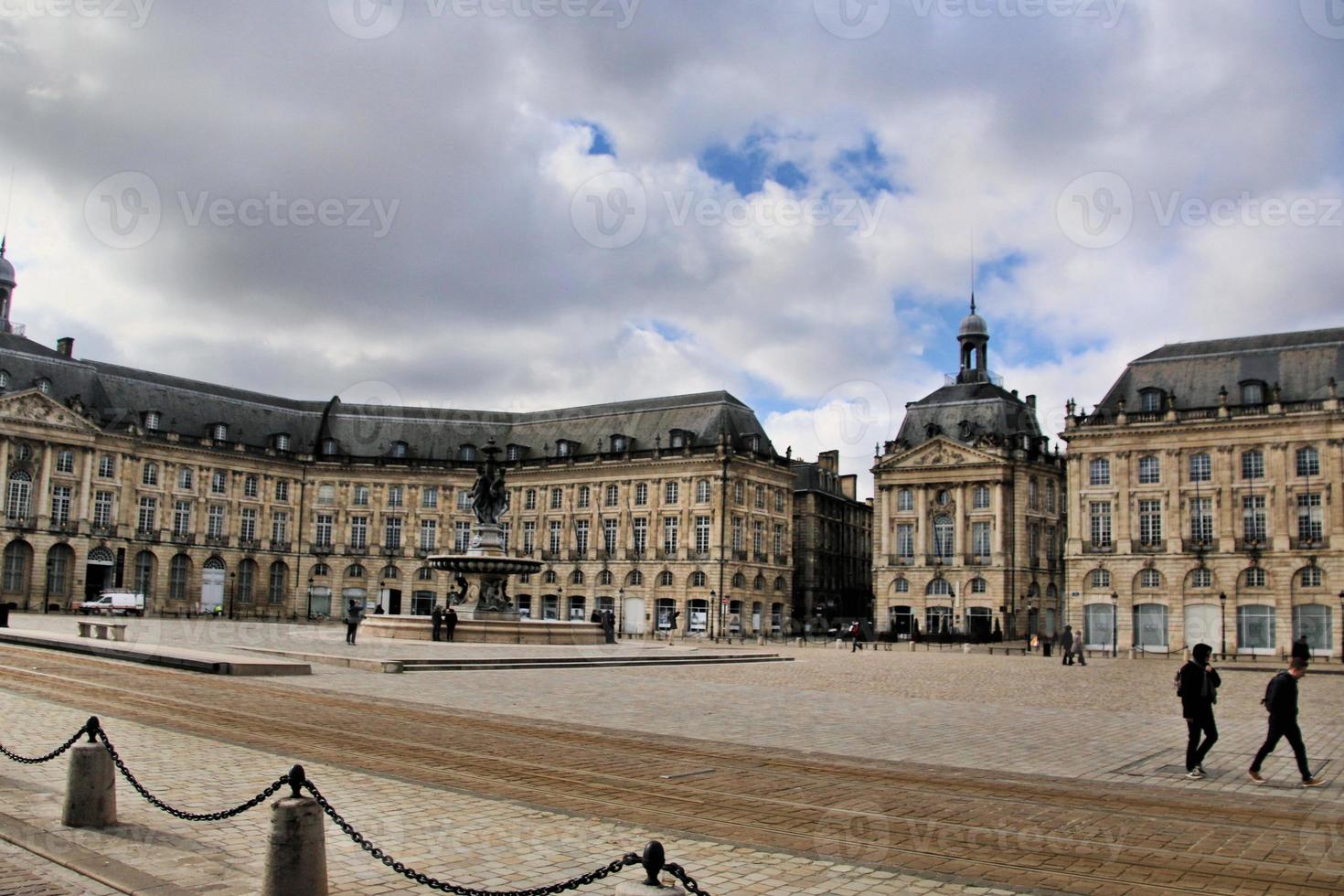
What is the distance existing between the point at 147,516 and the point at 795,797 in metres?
71.2

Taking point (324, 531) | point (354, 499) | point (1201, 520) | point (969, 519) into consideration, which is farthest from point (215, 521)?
point (1201, 520)

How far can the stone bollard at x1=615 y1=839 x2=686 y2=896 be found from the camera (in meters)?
5.59

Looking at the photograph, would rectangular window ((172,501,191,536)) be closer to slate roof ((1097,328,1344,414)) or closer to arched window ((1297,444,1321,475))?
slate roof ((1097,328,1344,414))

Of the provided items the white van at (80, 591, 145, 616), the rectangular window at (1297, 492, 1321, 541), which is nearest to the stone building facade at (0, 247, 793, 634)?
the white van at (80, 591, 145, 616)

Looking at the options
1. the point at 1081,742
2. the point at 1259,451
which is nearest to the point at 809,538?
the point at 1259,451

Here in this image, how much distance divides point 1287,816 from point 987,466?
63.0 metres

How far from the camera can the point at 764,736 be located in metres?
16.2

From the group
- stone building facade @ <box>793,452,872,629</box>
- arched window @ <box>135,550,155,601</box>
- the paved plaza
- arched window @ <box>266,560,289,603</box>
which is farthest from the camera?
stone building facade @ <box>793,452,872,629</box>

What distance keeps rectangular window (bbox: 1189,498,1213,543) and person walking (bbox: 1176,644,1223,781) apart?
53.5m

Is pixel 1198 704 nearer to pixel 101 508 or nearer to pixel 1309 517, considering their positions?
pixel 1309 517

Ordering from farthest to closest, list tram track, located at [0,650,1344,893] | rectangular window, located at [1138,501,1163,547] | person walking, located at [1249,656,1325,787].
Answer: rectangular window, located at [1138,501,1163,547]
person walking, located at [1249,656,1325,787]
tram track, located at [0,650,1344,893]

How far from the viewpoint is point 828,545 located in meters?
92.4

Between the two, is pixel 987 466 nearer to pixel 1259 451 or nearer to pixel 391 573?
pixel 1259 451

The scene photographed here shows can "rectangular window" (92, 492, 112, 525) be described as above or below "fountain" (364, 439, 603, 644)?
above
